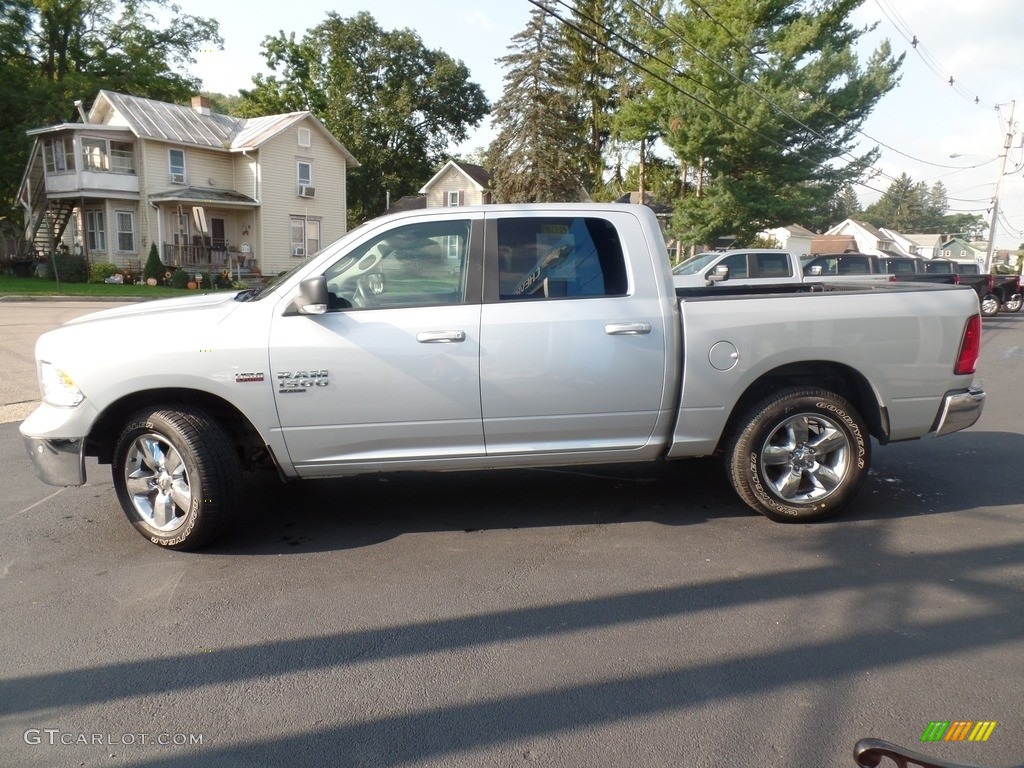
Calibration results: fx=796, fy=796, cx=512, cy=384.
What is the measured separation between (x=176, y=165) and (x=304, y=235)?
6.48 m

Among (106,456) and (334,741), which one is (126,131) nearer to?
(106,456)

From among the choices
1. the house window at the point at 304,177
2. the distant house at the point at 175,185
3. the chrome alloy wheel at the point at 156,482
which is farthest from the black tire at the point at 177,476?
the house window at the point at 304,177

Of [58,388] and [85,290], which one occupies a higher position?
[58,388]

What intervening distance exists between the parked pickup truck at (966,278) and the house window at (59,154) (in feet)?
105

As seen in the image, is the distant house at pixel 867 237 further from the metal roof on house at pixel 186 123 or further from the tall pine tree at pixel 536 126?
the metal roof on house at pixel 186 123

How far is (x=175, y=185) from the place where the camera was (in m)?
35.2

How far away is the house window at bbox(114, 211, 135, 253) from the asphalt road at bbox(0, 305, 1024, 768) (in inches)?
1286

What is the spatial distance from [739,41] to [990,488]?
2536cm

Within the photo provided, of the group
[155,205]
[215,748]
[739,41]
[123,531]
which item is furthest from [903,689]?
[155,205]

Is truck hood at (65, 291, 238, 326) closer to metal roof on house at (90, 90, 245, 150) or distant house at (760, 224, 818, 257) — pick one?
metal roof on house at (90, 90, 245, 150)

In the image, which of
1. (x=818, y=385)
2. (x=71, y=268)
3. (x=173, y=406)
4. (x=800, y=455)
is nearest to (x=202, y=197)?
(x=71, y=268)

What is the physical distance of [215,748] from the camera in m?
2.83

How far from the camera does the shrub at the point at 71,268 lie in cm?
3272

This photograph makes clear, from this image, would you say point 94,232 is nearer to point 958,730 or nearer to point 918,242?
point 958,730
